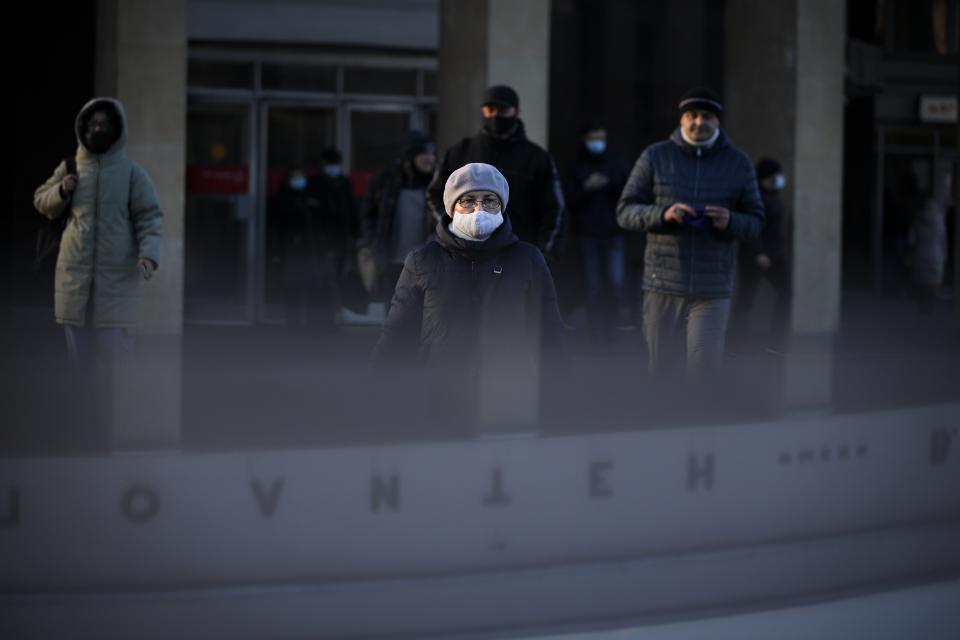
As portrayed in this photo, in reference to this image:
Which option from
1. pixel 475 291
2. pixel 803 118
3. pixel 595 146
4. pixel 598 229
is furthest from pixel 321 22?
pixel 475 291

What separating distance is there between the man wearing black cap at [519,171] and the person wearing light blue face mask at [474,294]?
2711 mm

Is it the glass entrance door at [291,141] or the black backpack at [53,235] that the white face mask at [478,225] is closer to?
the black backpack at [53,235]

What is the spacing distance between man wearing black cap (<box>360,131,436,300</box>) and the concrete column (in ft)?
11.3

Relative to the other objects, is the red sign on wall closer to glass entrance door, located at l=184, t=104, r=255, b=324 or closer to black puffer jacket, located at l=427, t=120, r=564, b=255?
glass entrance door, located at l=184, t=104, r=255, b=324

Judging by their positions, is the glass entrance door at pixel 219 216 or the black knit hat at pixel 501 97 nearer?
the black knit hat at pixel 501 97

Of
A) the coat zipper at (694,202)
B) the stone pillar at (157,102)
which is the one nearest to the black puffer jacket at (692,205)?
the coat zipper at (694,202)

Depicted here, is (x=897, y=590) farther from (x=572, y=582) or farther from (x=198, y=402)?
(x=198, y=402)

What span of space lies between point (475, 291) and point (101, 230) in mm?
3010

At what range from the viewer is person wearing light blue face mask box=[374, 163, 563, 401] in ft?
16.4

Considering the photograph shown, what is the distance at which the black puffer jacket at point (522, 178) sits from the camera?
309 inches

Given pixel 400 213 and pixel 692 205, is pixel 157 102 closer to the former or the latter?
pixel 400 213

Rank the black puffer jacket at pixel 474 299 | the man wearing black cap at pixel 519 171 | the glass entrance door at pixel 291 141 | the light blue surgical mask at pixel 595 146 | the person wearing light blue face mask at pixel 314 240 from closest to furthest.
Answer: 1. the black puffer jacket at pixel 474 299
2. the man wearing black cap at pixel 519 171
3. the light blue surgical mask at pixel 595 146
4. the person wearing light blue face mask at pixel 314 240
5. the glass entrance door at pixel 291 141

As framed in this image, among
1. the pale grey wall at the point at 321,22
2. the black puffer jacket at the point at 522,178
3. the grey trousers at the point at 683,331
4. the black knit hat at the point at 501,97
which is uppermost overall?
the pale grey wall at the point at 321,22

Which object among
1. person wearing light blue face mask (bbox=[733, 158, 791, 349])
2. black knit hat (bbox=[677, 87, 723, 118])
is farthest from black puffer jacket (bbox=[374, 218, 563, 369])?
person wearing light blue face mask (bbox=[733, 158, 791, 349])
